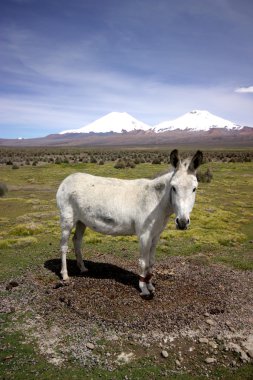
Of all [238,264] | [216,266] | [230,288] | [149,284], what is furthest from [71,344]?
→ [238,264]

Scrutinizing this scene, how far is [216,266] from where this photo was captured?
12.3 meters

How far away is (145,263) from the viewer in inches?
367

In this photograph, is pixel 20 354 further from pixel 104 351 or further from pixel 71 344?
pixel 104 351

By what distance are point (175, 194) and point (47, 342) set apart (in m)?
4.61

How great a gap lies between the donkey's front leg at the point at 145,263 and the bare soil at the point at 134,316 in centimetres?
34

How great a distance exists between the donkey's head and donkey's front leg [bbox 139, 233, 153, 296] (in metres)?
1.74

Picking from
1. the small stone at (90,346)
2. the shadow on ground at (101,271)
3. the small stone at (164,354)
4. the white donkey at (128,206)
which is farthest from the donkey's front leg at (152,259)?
the small stone at (90,346)

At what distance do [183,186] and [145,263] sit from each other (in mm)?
2911

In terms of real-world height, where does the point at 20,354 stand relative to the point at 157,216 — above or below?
below

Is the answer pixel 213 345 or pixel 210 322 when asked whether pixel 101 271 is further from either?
pixel 213 345

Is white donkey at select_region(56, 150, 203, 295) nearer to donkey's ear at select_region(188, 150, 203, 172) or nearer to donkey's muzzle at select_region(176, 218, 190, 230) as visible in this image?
donkey's ear at select_region(188, 150, 203, 172)

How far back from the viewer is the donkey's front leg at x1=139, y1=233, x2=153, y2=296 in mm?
9115

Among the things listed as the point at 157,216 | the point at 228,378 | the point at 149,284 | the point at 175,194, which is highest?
the point at 175,194

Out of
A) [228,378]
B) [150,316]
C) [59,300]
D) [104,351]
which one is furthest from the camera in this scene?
[59,300]
